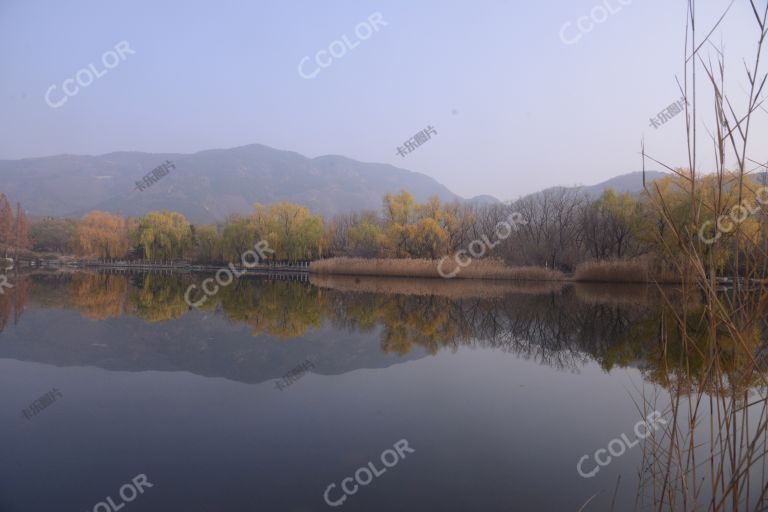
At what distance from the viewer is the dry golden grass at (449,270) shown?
22172 mm

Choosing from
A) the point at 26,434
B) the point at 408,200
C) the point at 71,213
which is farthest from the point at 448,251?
the point at 71,213

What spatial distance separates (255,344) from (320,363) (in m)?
1.66

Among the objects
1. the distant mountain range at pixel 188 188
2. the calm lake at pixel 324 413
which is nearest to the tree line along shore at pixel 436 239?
the calm lake at pixel 324 413

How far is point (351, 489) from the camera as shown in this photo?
9.83 feet

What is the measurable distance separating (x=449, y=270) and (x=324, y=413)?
749 inches

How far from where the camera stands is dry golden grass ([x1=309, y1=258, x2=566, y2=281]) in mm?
22172

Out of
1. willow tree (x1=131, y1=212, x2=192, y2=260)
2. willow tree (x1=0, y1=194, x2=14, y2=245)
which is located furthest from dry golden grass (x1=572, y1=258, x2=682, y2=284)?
willow tree (x1=0, y1=194, x2=14, y2=245)

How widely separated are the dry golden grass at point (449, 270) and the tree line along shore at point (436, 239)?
54 mm

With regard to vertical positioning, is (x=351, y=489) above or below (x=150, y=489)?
below

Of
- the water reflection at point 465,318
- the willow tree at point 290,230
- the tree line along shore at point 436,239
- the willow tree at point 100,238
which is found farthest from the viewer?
the willow tree at point 100,238

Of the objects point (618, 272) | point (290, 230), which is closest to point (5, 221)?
point (290, 230)

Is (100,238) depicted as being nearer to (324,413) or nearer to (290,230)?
(290,230)

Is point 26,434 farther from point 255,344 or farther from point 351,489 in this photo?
point 255,344

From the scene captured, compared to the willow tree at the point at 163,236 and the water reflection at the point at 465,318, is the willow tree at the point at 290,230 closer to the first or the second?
the willow tree at the point at 163,236
